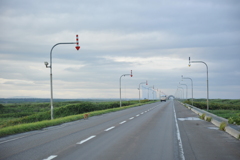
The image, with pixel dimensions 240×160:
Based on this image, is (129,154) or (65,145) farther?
(65,145)

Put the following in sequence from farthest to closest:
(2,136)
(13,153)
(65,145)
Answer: (2,136) → (65,145) → (13,153)

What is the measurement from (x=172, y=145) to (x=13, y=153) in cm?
572

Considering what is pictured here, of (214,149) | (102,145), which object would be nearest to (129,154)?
(102,145)

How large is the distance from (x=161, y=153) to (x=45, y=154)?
3.70m

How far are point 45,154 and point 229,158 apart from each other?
5.66m

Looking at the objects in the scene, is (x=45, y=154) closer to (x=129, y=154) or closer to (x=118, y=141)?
(x=129, y=154)

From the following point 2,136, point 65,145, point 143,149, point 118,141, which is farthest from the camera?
point 2,136

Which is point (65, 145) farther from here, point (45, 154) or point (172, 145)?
point (172, 145)

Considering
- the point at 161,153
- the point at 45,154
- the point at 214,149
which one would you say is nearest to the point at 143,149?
the point at 161,153

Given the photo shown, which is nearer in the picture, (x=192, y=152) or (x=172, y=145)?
(x=192, y=152)

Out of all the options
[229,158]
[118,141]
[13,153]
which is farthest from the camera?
[118,141]

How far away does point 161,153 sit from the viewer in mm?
8906

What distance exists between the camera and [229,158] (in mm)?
8297

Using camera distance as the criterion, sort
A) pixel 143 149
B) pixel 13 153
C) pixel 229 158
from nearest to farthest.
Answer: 1. pixel 229 158
2. pixel 13 153
3. pixel 143 149
